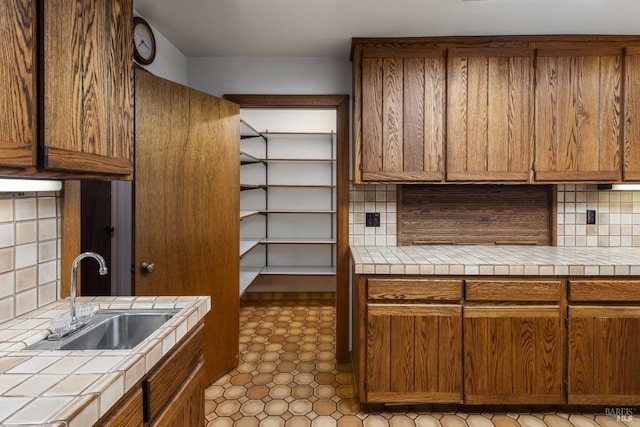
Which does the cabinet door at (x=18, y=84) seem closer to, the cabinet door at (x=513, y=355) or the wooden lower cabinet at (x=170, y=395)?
the wooden lower cabinet at (x=170, y=395)

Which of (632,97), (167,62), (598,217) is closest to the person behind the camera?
(632,97)

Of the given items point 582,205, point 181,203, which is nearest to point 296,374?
point 181,203

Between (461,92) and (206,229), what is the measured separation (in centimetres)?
186

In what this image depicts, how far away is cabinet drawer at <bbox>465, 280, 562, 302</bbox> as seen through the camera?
6.31ft

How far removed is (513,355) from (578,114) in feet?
5.08

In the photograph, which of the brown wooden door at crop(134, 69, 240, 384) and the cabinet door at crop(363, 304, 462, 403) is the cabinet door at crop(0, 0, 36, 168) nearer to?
the brown wooden door at crop(134, 69, 240, 384)

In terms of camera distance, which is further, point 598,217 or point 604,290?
point 598,217

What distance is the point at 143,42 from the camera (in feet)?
6.71

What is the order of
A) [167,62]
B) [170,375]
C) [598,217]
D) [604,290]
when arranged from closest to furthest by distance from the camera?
[170,375], [604,290], [167,62], [598,217]

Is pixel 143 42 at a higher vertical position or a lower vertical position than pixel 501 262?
higher

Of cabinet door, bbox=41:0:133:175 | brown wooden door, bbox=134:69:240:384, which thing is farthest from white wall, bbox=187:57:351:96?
cabinet door, bbox=41:0:133:175

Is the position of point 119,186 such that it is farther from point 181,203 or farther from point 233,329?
point 233,329

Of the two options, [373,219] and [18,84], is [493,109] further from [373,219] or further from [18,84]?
[18,84]

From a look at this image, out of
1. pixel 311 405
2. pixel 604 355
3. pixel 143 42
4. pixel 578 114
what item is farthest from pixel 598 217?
pixel 143 42
